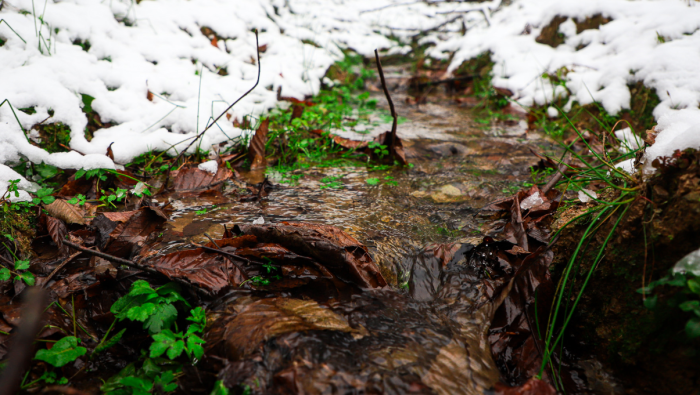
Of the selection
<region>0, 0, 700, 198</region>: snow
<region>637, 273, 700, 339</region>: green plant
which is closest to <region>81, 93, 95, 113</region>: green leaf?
<region>0, 0, 700, 198</region>: snow

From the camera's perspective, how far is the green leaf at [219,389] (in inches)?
42.3

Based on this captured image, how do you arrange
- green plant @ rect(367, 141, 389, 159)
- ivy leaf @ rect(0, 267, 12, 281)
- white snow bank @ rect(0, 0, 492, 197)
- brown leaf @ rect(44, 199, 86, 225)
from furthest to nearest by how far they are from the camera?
green plant @ rect(367, 141, 389, 159) → white snow bank @ rect(0, 0, 492, 197) → brown leaf @ rect(44, 199, 86, 225) → ivy leaf @ rect(0, 267, 12, 281)

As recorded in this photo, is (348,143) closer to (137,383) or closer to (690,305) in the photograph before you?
(137,383)

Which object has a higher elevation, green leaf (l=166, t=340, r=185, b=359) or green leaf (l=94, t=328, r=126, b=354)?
green leaf (l=166, t=340, r=185, b=359)

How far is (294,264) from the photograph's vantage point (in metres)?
1.60

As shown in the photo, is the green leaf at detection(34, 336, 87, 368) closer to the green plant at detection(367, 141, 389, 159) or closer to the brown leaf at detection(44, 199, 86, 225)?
the brown leaf at detection(44, 199, 86, 225)

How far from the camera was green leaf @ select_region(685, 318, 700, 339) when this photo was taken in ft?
3.09

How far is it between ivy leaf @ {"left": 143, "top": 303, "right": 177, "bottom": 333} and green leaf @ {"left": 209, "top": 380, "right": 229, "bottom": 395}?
1.15 feet

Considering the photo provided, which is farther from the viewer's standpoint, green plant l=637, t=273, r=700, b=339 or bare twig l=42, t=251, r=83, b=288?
bare twig l=42, t=251, r=83, b=288

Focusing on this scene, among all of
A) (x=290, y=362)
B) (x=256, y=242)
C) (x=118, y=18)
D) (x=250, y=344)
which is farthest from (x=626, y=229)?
(x=118, y=18)

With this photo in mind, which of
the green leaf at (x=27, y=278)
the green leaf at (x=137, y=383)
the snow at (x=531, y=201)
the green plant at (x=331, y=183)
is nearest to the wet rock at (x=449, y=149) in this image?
the green plant at (x=331, y=183)

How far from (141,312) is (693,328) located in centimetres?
176

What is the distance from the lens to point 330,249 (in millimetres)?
1571

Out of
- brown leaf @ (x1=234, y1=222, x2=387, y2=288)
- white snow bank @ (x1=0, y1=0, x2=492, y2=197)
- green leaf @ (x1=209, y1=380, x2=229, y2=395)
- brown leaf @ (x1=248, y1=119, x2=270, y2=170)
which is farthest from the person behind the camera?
brown leaf @ (x1=248, y1=119, x2=270, y2=170)
